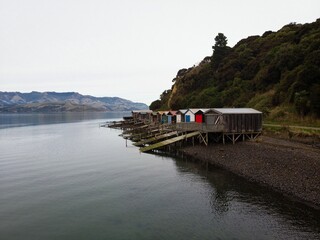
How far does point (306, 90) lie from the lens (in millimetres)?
49344

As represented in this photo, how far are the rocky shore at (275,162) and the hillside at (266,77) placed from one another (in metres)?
11.9

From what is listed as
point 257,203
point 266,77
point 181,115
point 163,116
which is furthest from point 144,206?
point 163,116

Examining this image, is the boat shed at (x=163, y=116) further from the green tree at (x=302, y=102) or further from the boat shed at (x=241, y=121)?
the green tree at (x=302, y=102)

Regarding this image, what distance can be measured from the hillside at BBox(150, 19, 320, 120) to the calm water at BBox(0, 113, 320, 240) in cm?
2559

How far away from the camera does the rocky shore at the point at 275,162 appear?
24.2 metres

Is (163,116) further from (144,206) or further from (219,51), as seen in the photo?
(144,206)

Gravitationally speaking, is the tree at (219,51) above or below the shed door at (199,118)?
above

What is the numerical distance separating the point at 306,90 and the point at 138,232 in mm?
42867

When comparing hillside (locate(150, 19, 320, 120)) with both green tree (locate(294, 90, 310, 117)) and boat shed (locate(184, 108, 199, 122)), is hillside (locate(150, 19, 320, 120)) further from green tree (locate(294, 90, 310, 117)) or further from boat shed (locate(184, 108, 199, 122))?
boat shed (locate(184, 108, 199, 122))

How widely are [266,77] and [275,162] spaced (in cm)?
4217

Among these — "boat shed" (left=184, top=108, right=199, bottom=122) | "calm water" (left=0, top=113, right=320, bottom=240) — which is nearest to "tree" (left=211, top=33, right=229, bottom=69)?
"boat shed" (left=184, top=108, right=199, bottom=122)

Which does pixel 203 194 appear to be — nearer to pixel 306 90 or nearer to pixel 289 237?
pixel 289 237

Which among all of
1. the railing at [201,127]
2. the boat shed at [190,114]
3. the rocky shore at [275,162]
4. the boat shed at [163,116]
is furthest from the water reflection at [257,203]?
the boat shed at [163,116]

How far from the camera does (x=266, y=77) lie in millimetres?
68375
